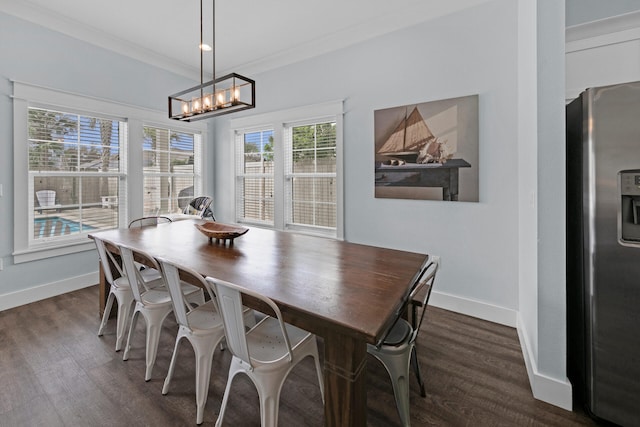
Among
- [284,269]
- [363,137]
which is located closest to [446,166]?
[363,137]

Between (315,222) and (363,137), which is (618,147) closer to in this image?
(363,137)

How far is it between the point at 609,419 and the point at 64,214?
16.5 ft

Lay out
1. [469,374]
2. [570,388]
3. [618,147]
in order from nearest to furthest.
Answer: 1. [618,147]
2. [570,388]
3. [469,374]

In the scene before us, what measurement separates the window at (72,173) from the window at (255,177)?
1618 millimetres

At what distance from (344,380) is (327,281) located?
1.63 feet

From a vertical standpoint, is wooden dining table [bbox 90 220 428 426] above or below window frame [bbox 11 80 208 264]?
below

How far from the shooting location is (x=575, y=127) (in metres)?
1.72

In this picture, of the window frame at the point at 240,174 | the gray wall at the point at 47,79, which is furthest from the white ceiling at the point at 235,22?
the window frame at the point at 240,174

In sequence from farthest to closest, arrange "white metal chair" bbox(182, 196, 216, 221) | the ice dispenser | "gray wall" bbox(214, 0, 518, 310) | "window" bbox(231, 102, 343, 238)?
"white metal chair" bbox(182, 196, 216, 221), "window" bbox(231, 102, 343, 238), "gray wall" bbox(214, 0, 518, 310), the ice dispenser

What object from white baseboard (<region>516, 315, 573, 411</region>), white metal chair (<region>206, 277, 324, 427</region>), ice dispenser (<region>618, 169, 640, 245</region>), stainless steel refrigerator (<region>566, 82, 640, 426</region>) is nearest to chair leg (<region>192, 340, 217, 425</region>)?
white metal chair (<region>206, 277, 324, 427</region>)

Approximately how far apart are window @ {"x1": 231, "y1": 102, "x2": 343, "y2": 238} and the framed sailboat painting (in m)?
0.60

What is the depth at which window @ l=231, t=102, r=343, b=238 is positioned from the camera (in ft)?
12.5

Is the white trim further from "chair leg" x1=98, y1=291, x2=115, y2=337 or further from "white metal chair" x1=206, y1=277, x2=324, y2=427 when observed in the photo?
"chair leg" x1=98, y1=291, x2=115, y2=337

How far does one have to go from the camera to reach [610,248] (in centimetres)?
148
